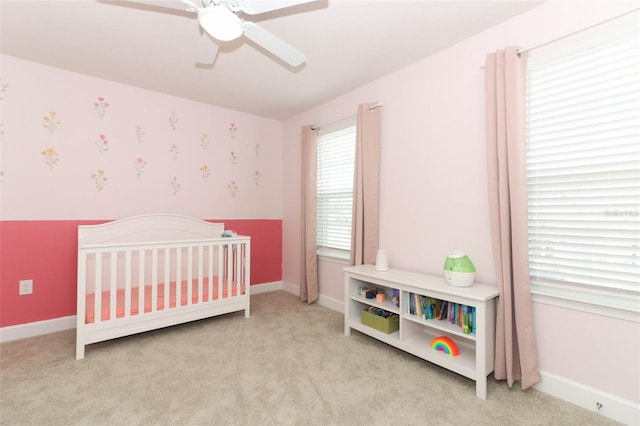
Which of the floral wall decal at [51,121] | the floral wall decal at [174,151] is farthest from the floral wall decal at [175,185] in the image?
the floral wall decal at [51,121]

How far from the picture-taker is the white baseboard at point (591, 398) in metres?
1.40

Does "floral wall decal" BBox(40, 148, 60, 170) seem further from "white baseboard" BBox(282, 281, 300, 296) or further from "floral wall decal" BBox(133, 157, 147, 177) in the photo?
"white baseboard" BBox(282, 281, 300, 296)

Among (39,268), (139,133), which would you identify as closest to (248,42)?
(139,133)

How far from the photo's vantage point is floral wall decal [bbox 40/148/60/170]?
2.44m

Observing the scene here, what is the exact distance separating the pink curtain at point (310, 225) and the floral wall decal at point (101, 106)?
6.15 feet

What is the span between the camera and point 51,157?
2.46 m

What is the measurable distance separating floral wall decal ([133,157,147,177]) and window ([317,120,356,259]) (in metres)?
1.75

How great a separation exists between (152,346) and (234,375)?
31.9 inches

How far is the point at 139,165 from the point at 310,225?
5.83ft

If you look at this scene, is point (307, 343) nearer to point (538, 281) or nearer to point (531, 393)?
point (531, 393)

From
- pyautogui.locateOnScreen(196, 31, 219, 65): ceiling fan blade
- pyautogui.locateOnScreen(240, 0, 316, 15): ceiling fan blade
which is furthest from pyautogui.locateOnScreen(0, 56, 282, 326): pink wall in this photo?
pyautogui.locateOnScreen(240, 0, 316, 15): ceiling fan blade

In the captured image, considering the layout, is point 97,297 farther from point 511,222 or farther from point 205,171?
point 511,222

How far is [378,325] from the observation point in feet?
7.22

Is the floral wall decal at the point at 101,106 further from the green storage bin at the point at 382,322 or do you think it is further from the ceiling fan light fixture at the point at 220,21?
the green storage bin at the point at 382,322
